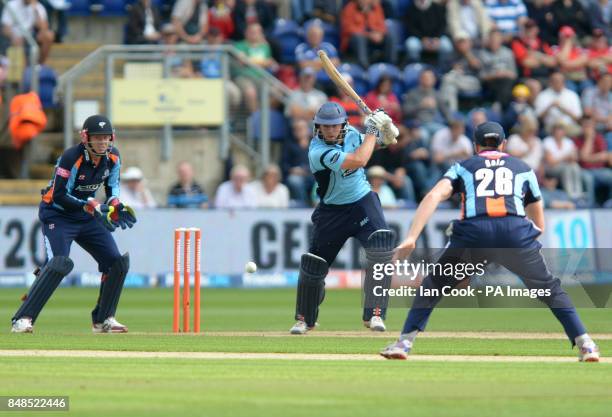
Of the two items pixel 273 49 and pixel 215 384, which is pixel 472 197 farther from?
pixel 273 49

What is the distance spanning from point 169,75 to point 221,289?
12.8 feet

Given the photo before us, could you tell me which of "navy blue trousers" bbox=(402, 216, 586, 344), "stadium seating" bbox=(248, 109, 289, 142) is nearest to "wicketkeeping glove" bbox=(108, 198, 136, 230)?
"navy blue trousers" bbox=(402, 216, 586, 344)

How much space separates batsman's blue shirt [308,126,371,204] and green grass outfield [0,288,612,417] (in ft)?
4.73

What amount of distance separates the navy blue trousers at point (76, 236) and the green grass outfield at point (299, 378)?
0.82m

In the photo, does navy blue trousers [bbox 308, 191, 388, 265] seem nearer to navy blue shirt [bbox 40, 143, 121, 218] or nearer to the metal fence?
navy blue shirt [bbox 40, 143, 121, 218]

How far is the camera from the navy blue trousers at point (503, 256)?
11.5 meters

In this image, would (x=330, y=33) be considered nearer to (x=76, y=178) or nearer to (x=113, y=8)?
(x=113, y=8)

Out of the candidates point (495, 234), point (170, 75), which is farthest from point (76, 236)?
point (170, 75)

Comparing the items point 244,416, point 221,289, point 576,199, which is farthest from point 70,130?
point 244,416

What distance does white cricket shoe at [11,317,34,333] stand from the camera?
48.2 ft

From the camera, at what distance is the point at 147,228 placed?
23906 millimetres

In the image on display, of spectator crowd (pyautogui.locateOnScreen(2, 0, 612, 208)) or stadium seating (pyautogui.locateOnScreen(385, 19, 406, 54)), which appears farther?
stadium seating (pyautogui.locateOnScreen(385, 19, 406, 54))

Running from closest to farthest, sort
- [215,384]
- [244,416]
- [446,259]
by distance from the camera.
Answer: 1. [244,416]
2. [215,384]
3. [446,259]

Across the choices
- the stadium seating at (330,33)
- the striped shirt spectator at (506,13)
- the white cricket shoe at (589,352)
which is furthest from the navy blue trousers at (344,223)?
the striped shirt spectator at (506,13)
